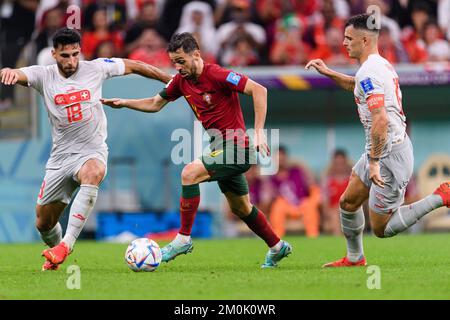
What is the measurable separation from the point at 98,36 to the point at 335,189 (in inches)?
212

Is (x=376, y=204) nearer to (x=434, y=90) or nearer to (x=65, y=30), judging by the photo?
(x=65, y=30)

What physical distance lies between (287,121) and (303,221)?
2222 mm

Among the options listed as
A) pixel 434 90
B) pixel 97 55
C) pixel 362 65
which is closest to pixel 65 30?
pixel 362 65

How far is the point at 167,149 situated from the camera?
1978cm

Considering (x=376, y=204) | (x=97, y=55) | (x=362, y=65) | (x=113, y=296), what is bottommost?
(x=113, y=296)

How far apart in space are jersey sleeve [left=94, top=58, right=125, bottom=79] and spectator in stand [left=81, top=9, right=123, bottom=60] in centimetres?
845

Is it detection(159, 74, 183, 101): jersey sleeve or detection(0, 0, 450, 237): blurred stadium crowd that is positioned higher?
detection(0, 0, 450, 237): blurred stadium crowd

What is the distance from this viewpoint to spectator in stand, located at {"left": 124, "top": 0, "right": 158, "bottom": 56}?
2008 centimetres

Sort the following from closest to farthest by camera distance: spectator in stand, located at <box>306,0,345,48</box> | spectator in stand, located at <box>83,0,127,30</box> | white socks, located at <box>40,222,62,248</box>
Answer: white socks, located at <box>40,222,62,248</box> → spectator in stand, located at <box>306,0,345,48</box> → spectator in stand, located at <box>83,0,127,30</box>

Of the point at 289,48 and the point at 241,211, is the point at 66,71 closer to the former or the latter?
the point at 241,211

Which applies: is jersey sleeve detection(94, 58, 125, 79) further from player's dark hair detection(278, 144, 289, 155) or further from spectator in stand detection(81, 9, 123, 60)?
player's dark hair detection(278, 144, 289, 155)

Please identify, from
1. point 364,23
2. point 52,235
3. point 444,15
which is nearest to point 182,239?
point 52,235

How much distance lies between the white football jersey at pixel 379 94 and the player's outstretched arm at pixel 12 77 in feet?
11.3

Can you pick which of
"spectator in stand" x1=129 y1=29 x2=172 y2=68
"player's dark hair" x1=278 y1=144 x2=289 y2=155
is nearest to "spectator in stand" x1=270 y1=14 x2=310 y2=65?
"player's dark hair" x1=278 y1=144 x2=289 y2=155
